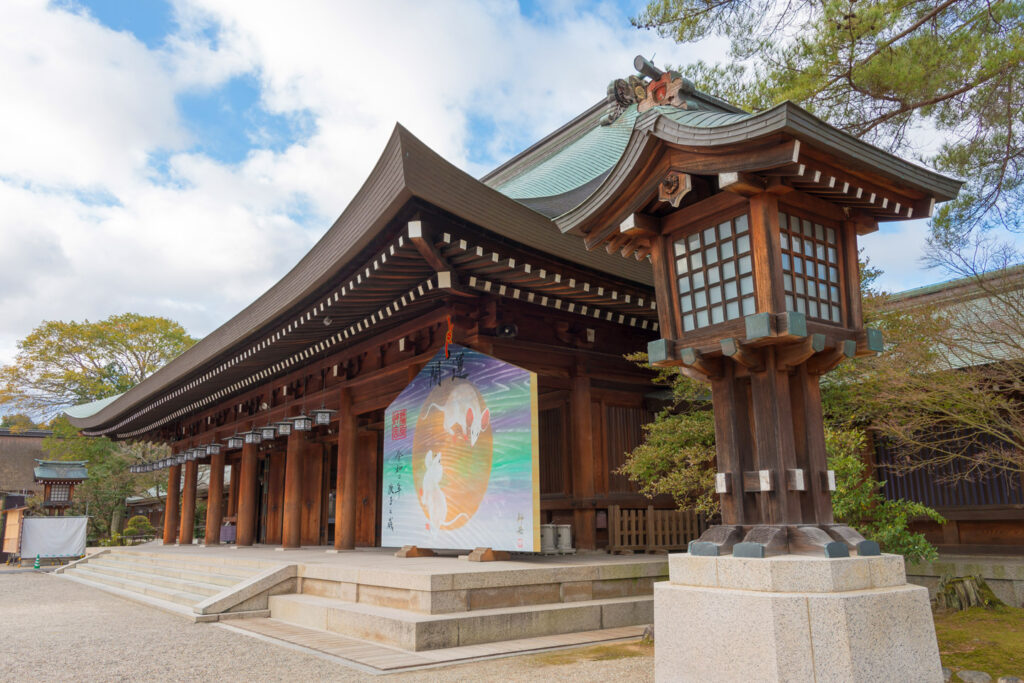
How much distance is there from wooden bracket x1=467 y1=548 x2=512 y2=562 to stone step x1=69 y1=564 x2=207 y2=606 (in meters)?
4.23

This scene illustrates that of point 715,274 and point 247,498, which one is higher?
point 715,274

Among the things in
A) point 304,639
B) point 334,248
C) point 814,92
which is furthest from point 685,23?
point 304,639

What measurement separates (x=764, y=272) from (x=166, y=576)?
11.7 meters

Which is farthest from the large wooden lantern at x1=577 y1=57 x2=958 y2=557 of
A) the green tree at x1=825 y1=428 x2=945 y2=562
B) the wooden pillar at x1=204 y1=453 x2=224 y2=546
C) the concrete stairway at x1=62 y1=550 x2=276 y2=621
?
the wooden pillar at x1=204 y1=453 x2=224 y2=546

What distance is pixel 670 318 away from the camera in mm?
4820

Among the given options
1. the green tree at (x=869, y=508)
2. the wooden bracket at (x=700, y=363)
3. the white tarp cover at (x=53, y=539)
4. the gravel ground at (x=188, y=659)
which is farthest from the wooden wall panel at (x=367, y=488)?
the white tarp cover at (x=53, y=539)

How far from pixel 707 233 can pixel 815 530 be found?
6.53 ft

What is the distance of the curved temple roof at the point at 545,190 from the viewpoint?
4281mm

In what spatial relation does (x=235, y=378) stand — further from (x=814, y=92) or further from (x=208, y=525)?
(x=814, y=92)

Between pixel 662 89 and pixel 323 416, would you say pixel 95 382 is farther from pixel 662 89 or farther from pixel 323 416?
pixel 662 89

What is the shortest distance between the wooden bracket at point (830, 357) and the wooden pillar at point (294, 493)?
10.3 m

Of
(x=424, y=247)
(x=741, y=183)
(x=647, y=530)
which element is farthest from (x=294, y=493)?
(x=741, y=183)

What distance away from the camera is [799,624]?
12.3 ft

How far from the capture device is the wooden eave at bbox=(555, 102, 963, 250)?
4.10 m
